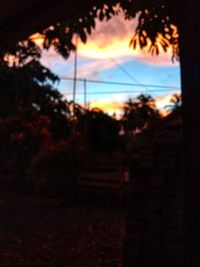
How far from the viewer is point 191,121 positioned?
2600mm

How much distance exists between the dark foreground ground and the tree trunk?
13.9ft

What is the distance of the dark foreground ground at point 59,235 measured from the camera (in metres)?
7.05

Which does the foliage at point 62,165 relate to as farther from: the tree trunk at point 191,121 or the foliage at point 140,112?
the foliage at point 140,112

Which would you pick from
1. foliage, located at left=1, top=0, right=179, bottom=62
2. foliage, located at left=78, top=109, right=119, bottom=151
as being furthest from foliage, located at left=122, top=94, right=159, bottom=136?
foliage, located at left=1, top=0, right=179, bottom=62

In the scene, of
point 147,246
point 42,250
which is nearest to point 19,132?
point 42,250

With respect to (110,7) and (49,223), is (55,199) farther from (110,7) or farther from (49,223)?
(110,7)

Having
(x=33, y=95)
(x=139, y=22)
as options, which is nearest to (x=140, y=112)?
(x=33, y=95)

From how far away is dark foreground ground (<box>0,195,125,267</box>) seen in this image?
7049 millimetres

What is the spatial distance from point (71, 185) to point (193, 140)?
40.1 ft

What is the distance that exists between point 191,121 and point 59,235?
6.85 meters

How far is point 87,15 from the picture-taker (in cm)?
475

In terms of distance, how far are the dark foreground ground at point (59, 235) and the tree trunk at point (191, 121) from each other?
423 centimetres

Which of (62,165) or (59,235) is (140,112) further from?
(59,235)

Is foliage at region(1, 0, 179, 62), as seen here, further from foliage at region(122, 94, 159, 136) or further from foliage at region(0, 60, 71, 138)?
foliage at region(122, 94, 159, 136)
